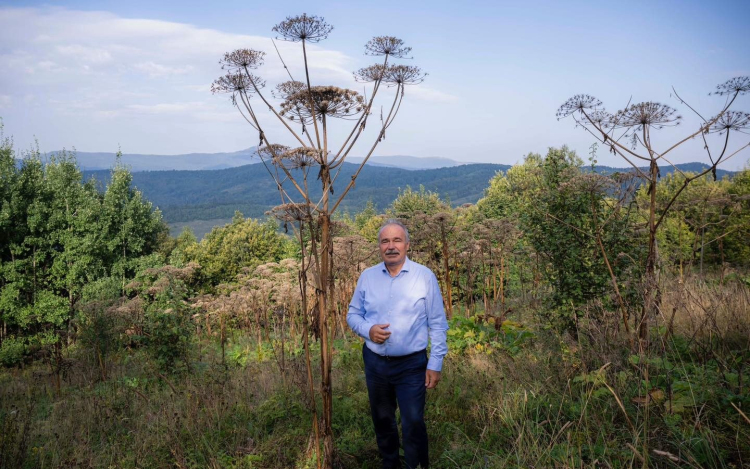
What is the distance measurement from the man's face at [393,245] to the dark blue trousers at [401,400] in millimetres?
655

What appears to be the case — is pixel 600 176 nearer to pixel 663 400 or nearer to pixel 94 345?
pixel 663 400

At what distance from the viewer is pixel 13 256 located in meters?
27.0

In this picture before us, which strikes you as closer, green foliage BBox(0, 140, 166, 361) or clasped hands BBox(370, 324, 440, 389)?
clasped hands BBox(370, 324, 440, 389)

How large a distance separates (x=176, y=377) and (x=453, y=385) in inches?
167

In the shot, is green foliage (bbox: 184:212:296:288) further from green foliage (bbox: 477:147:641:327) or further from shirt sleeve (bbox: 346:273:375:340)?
shirt sleeve (bbox: 346:273:375:340)

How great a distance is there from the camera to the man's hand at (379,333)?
2.86 meters

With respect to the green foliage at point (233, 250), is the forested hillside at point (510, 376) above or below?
above

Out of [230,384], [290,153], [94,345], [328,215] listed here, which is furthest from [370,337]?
[94,345]

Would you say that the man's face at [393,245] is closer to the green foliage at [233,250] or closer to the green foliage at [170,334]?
the green foliage at [170,334]

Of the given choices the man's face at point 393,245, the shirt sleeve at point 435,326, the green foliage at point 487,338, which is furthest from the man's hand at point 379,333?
the green foliage at point 487,338

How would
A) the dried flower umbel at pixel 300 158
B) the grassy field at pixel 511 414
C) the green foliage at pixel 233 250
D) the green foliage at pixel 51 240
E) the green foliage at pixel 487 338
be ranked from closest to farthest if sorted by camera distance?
the grassy field at pixel 511 414
the dried flower umbel at pixel 300 158
the green foliage at pixel 487 338
the green foliage at pixel 51 240
the green foliage at pixel 233 250

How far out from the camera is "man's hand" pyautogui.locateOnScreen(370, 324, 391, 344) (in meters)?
2.86

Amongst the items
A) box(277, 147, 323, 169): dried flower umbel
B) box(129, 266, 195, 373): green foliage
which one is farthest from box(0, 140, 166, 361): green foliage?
box(277, 147, 323, 169): dried flower umbel

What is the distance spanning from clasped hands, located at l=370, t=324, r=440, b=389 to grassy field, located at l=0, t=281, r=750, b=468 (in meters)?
0.58
